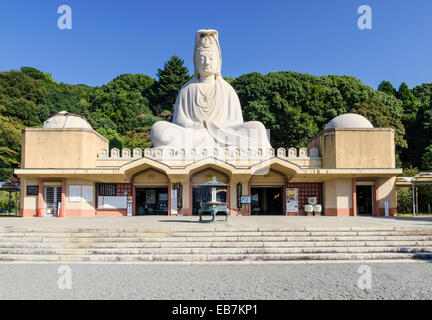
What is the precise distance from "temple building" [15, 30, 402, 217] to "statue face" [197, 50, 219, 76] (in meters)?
4.82

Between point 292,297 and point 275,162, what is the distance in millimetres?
13857

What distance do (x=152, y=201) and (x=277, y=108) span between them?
19.3 metres

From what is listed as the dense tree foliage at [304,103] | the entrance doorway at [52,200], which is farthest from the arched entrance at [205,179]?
the dense tree foliage at [304,103]

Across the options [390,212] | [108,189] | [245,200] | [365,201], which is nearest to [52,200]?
[108,189]

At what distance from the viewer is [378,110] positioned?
36.9 metres

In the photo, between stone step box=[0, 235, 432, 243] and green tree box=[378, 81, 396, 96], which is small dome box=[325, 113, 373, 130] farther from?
green tree box=[378, 81, 396, 96]

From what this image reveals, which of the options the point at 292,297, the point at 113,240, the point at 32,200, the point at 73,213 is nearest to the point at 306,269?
the point at 292,297

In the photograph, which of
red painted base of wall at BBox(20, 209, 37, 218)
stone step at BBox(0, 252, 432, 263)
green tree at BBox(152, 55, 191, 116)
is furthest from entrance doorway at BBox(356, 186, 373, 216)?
green tree at BBox(152, 55, 191, 116)

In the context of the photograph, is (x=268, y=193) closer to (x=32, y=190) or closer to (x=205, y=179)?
(x=205, y=179)

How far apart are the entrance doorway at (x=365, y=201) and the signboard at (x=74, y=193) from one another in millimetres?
15577

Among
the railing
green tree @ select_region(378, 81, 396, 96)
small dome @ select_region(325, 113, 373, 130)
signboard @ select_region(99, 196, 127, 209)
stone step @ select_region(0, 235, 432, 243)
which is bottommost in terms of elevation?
stone step @ select_region(0, 235, 432, 243)

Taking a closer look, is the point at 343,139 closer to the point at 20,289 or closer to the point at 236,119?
the point at 236,119

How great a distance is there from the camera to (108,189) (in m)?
21.2

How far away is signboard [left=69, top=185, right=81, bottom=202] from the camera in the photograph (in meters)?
20.0
